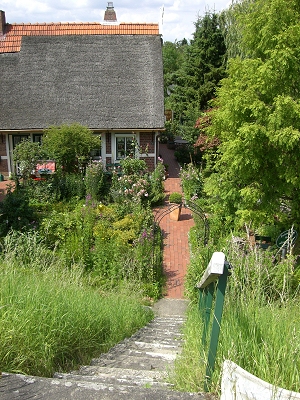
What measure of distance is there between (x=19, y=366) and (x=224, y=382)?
1.44m

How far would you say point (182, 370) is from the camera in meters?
2.66

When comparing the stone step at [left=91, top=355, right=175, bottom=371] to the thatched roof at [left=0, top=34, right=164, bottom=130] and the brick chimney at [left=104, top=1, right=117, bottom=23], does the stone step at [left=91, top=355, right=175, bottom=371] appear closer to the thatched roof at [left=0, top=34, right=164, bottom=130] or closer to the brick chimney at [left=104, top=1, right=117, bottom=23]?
the thatched roof at [left=0, top=34, right=164, bottom=130]

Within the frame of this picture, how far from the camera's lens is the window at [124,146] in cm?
1685

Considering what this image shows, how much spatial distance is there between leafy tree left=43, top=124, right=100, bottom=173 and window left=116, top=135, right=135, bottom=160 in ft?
5.78

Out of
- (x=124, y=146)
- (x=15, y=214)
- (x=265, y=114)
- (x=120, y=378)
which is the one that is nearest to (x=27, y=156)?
(x=15, y=214)

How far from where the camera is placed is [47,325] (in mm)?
3246

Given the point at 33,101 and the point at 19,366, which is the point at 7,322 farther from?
the point at 33,101

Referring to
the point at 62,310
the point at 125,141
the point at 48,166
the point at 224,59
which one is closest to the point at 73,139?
the point at 48,166

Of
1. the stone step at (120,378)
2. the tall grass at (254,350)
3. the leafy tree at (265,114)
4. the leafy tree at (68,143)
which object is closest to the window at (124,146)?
the leafy tree at (68,143)

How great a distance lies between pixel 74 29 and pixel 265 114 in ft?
45.1

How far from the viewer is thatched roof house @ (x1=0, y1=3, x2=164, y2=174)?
54.0ft

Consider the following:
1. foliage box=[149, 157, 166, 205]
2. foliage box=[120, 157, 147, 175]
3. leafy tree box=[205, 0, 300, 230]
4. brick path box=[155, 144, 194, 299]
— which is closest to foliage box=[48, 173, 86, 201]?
foliage box=[120, 157, 147, 175]

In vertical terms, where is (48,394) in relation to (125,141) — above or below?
below

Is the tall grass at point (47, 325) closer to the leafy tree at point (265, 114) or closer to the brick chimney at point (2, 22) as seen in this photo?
the leafy tree at point (265, 114)
